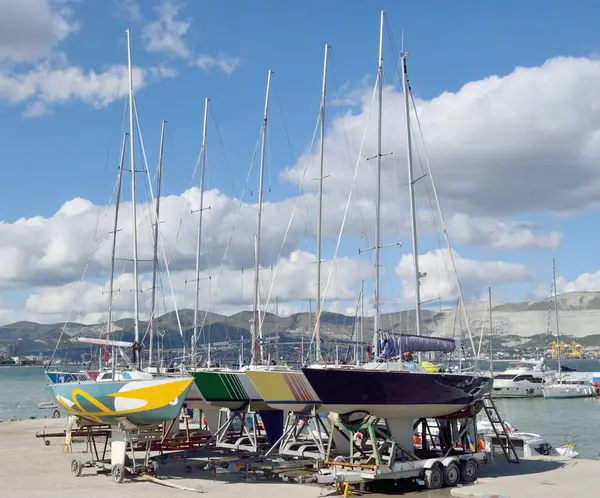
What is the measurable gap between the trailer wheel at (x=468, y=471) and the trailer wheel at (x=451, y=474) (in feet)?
0.68

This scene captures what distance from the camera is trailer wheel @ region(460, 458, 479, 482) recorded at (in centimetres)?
2230

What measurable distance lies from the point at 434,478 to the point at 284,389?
4.89m

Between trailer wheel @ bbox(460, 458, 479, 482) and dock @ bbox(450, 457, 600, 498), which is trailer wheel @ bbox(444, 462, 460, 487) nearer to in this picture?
trailer wheel @ bbox(460, 458, 479, 482)

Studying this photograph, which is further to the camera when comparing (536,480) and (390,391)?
(536,480)

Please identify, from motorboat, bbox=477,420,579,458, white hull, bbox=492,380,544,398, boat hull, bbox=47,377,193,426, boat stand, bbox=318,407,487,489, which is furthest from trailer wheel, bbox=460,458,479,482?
white hull, bbox=492,380,544,398

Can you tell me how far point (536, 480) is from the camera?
74.5 feet

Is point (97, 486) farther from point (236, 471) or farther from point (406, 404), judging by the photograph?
point (406, 404)

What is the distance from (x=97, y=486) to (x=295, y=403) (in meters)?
5.93

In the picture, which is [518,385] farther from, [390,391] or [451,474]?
[390,391]

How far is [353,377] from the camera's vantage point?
21453 millimetres

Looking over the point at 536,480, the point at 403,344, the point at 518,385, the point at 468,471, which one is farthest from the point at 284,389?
the point at 518,385

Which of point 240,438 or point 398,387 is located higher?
point 398,387

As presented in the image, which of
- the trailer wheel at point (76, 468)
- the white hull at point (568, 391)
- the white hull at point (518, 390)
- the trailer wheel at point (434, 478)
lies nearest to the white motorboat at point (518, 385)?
the white hull at point (518, 390)

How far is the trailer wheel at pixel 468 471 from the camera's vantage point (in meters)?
22.3
